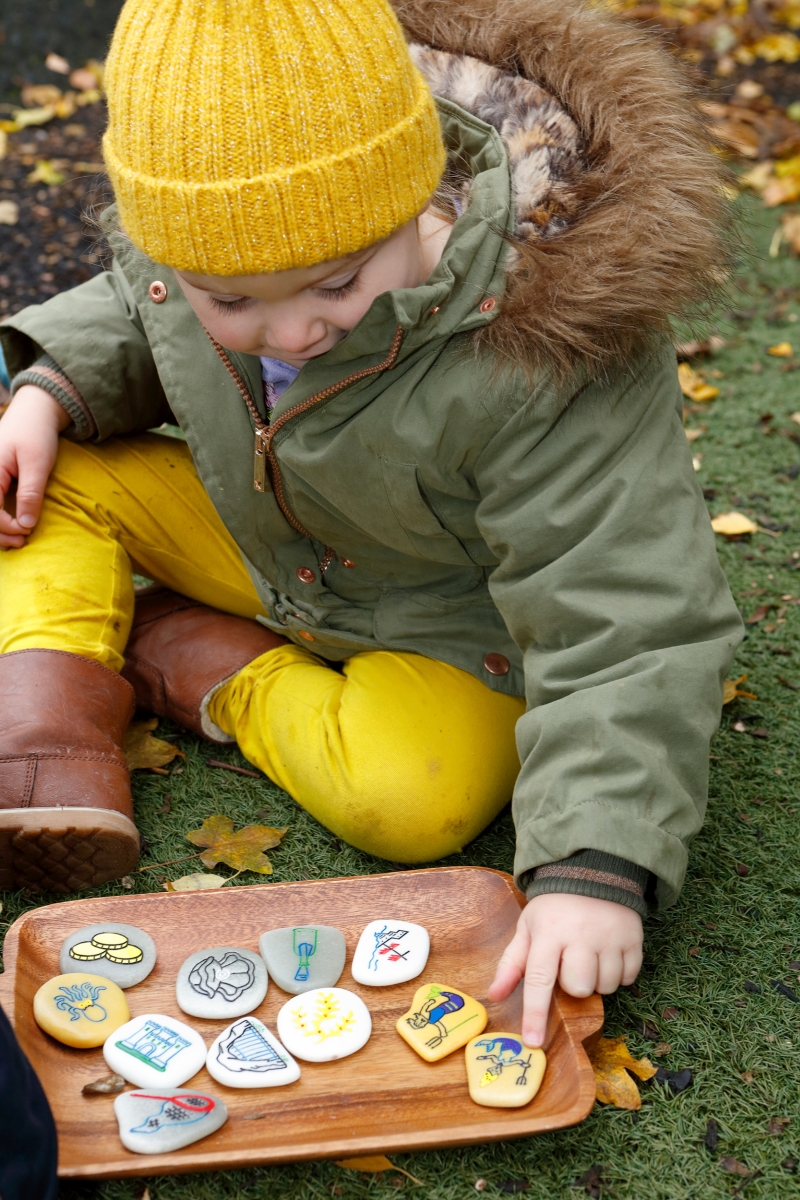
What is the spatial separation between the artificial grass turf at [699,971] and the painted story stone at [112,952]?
163 millimetres

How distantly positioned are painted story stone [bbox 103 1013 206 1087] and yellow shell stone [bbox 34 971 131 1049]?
0.06 feet

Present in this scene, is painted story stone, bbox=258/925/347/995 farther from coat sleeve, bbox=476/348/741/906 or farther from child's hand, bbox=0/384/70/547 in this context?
child's hand, bbox=0/384/70/547

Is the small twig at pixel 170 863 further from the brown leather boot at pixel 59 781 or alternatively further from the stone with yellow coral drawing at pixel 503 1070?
the stone with yellow coral drawing at pixel 503 1070

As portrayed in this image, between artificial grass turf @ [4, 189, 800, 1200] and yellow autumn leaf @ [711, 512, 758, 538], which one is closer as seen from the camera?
artificial grass turf @ [4, 189, 800, 1200]

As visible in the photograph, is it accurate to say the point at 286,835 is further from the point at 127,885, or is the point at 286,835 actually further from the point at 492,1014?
the point at 492,1014

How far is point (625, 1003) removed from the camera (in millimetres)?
1337

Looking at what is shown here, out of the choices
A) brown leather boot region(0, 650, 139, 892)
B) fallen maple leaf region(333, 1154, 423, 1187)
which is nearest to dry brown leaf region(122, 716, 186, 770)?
brown leather boot region(0, 650, 139, 892)

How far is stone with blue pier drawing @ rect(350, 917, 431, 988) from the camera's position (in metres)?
1.30

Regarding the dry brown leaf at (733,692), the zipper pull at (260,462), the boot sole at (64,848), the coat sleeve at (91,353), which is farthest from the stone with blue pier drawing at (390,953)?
the coat sleeve at (91,353)

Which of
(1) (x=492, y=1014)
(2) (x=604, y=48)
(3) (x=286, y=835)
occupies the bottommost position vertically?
(3) (x=286, y=835)

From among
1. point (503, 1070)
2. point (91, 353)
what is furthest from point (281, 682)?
point (503, 1070)

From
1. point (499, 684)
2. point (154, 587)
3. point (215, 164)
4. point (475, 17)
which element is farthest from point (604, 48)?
point (154, 587)

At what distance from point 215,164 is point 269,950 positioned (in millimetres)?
846

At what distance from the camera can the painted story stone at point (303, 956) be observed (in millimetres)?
1294
